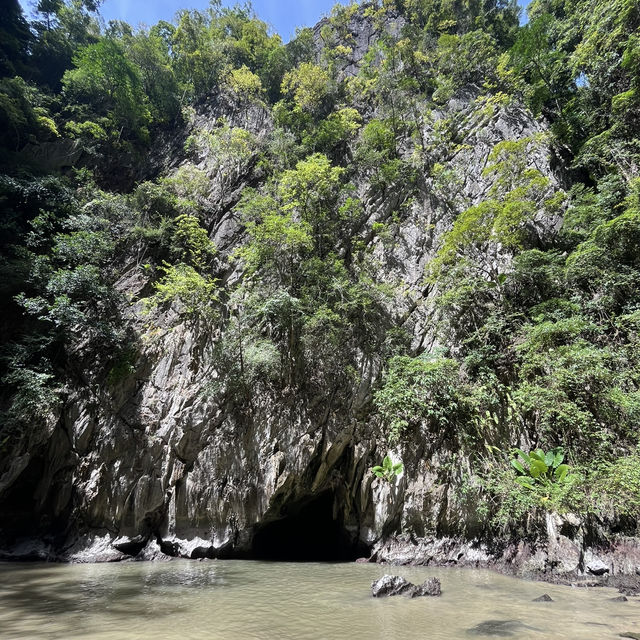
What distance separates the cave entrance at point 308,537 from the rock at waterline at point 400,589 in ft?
13.9

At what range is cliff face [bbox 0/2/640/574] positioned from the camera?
350 inches

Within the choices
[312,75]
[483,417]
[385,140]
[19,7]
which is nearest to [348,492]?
[483,417]

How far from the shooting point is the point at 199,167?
1783cm

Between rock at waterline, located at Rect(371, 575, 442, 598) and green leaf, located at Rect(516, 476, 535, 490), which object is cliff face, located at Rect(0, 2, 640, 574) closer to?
green leaf, located at Rect(516, 476, 535, 490)

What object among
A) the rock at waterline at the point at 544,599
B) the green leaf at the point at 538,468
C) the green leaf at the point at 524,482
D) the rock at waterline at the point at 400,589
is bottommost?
the rock at waterline at the point at 400,589

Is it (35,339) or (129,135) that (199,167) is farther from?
(35,339)

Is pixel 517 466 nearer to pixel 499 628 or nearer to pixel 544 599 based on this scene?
pixel 544 599

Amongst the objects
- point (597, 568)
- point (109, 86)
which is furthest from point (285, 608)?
point (109, 86)

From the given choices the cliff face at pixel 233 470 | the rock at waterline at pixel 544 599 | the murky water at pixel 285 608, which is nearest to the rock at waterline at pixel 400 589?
the murky water at pixel 285 608

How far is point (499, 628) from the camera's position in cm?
398

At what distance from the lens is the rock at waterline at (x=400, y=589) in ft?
17.9

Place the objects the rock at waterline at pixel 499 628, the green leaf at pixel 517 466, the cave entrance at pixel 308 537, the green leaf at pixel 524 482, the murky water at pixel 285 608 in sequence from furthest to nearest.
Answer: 1. the cave entrance at pixel 308 537
2. the green leaf at pixel 517 466
3. the green leaf at pixel 524 482
4. the murky water at pixel 285 608
5. the rock at waterline at pixel 499 628

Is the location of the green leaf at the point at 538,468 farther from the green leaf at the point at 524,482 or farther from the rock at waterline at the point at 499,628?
the rock at waterline at the point at 499,628

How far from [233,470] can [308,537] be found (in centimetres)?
448
